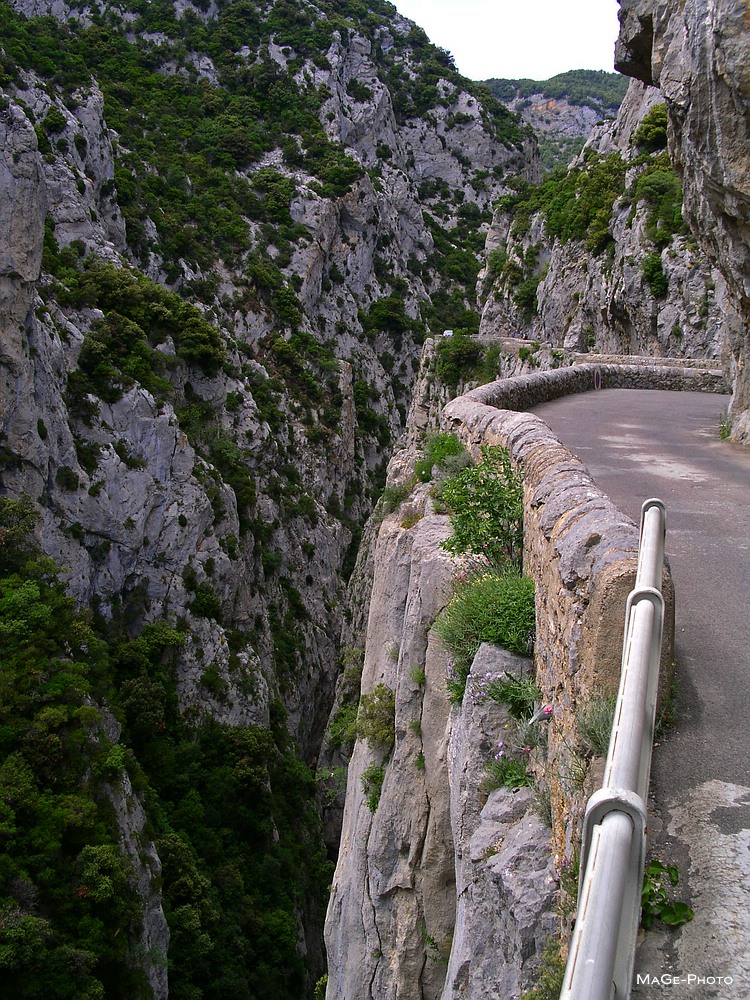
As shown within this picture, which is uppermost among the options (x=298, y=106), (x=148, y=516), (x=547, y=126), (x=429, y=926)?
(x=547, y=126)

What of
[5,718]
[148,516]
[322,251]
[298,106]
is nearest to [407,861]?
[5,718]

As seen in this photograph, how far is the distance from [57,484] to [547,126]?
135983 mm

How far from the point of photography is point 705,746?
3.37m

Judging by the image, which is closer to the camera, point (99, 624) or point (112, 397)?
point (99, 624)

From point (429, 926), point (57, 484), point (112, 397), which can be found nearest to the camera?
point (429, 926)

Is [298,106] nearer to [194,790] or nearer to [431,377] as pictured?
[431,377]

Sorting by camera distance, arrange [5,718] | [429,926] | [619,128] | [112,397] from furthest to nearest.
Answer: [619,128] < [112,397] < [5,718] < [429,926]

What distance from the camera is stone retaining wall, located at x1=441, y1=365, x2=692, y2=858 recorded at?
344 centimetres

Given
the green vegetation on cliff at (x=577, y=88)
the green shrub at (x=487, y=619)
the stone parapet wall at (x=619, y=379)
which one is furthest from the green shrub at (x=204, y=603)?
the green vegetation on cliff at (x=577, y=88)

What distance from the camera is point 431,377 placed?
26109 mm

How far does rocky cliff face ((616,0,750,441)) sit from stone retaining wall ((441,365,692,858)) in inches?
156

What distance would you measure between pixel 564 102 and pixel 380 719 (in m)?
158

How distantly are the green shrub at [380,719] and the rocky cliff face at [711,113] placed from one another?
6.88m

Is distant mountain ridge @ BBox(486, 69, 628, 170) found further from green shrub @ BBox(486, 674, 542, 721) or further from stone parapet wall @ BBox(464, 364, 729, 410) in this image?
green shrub @ BBox(486, 674, 542, 721)
